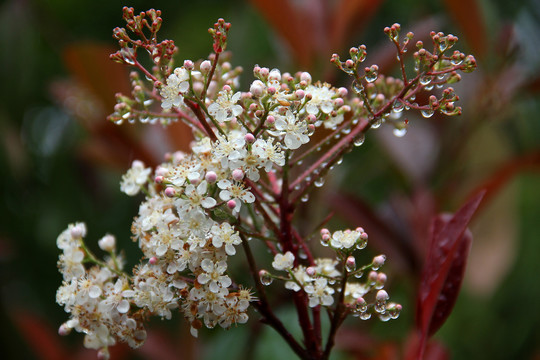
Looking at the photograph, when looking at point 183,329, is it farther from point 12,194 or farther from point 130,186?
point 12,194

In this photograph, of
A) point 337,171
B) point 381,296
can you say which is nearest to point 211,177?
point 381,296

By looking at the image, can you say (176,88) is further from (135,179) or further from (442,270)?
(442,270)

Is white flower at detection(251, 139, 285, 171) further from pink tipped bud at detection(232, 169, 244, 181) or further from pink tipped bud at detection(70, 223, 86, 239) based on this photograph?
pink tipped bud at detection(70, 223, 86, 239)

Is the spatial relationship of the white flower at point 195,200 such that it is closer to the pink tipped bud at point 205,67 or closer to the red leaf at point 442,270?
the pink tipped bud at point 205,67

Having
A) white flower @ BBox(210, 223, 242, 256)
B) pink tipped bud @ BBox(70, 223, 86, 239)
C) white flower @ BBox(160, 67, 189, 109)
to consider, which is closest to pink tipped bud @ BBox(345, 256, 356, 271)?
white flower @ BBox(210, 223, 242, 256)

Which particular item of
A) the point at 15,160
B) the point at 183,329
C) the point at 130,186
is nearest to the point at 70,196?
the point at 15,160

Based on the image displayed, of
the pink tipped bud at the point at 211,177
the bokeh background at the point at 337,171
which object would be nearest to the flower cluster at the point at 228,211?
the pink tipped bud at the point at 211,177
